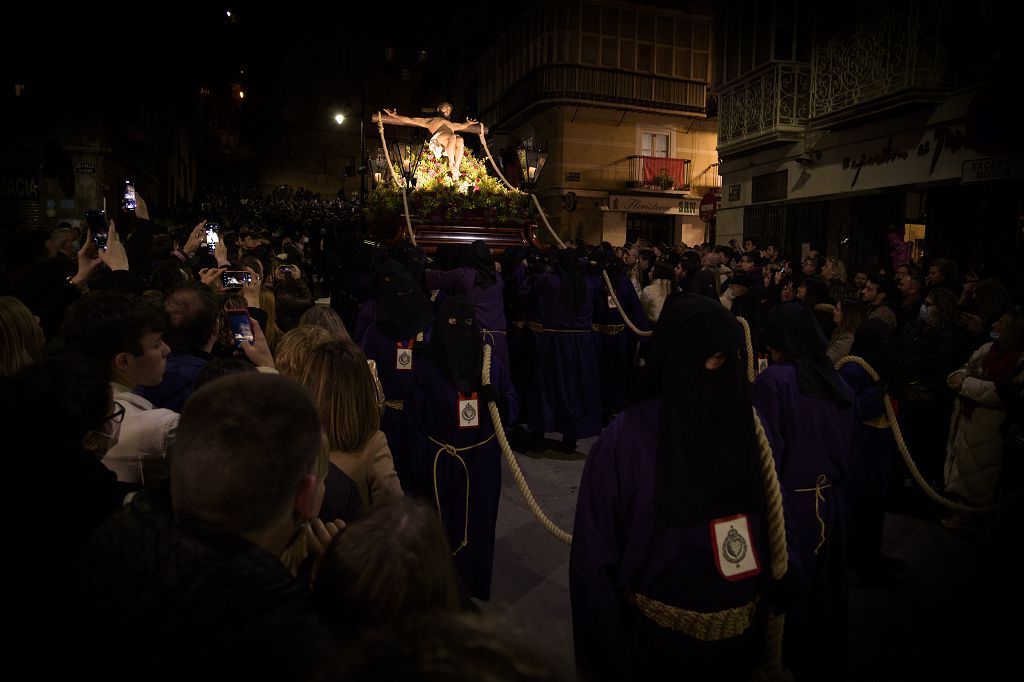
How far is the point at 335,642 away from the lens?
121cm

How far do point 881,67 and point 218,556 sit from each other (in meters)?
13.8

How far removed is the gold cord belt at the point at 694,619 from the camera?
90.4 inches

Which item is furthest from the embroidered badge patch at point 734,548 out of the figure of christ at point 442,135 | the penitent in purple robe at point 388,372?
the figure of christ at point 442,135

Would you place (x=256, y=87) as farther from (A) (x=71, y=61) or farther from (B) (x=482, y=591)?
(B) (x=482, y=591)

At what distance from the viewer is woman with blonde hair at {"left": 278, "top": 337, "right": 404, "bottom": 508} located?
2.78 meters

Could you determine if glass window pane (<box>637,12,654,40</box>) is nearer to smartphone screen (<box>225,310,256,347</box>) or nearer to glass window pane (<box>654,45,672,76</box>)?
glass window pane (<box>654,45,672,76</box>)

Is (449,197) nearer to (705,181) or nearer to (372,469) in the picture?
(372,469)

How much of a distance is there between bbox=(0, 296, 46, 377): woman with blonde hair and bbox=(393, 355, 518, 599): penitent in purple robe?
2039mm

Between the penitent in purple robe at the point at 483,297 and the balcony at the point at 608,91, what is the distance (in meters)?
19.0

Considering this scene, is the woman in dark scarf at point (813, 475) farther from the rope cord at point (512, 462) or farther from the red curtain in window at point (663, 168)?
the red curtain in window at point (663, 168)

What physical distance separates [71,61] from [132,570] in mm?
16752

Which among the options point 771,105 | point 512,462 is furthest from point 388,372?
point 771,105

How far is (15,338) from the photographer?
277cm

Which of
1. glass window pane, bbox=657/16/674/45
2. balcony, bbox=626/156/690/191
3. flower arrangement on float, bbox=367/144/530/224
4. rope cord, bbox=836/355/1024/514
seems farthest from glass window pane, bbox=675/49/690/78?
rope cord, bbox=836/355/1024/514
